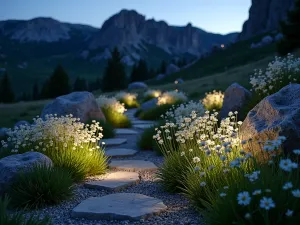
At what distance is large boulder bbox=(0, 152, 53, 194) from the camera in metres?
5.03

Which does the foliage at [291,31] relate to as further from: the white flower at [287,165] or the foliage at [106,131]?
the white flower at [287,165]

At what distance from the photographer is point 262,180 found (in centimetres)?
332

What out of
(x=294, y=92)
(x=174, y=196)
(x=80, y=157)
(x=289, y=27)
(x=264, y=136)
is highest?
(x=289, y=27)

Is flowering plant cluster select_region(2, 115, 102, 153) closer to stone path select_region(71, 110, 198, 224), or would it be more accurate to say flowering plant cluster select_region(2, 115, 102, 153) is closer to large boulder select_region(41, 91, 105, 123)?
stone path select_region(71, 110, 198, 224)

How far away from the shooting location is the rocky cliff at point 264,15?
112 m

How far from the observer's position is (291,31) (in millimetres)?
26375

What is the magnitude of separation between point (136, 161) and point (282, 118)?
3944mm

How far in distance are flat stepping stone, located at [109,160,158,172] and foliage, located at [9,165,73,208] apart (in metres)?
2.28

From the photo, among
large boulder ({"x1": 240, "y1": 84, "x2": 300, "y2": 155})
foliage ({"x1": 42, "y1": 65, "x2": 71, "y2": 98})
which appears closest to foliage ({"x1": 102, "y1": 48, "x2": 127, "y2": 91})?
foliage ({"x1": 42, "y1": 65, "x2": 71, "y2": 98})

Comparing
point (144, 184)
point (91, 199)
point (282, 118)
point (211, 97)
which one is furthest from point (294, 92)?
point (211, 97)

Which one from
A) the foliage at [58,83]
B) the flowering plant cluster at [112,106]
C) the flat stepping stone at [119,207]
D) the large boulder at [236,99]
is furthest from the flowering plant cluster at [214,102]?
the foliage at [58,83]

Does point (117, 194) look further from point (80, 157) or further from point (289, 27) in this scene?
point (289, 27)

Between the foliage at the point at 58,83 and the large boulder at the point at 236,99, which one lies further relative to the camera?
the foliage at the point at 58,83

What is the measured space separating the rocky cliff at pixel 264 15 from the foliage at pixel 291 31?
3461 inches
